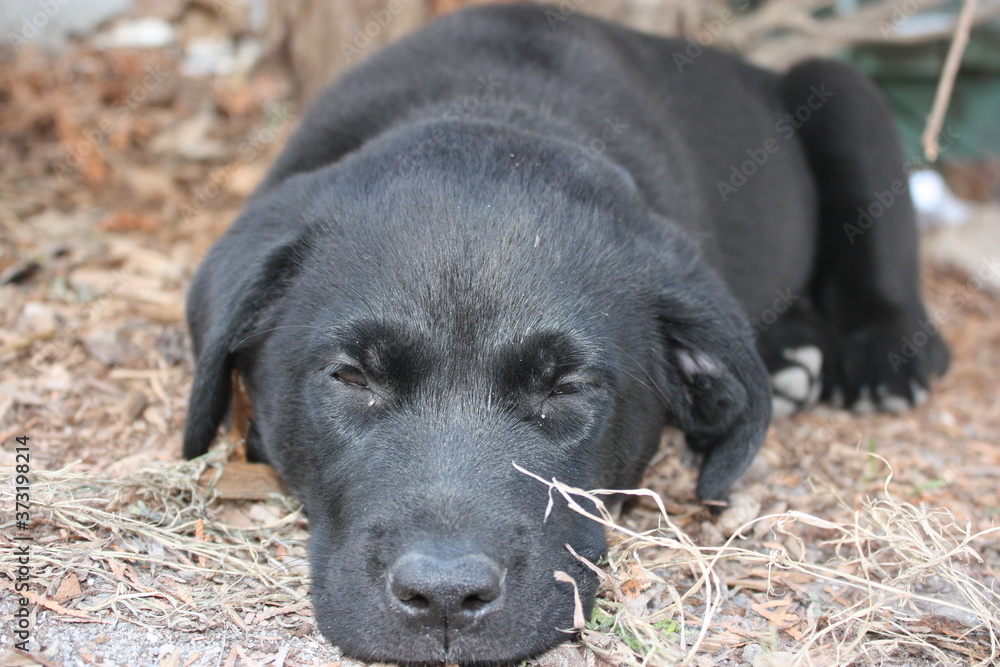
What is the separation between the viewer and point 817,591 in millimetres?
2896

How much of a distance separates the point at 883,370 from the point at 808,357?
1.68 feet

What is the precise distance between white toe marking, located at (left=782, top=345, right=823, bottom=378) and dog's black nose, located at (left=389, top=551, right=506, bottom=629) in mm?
2703

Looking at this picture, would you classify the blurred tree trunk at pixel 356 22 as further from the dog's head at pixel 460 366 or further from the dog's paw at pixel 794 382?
the dog's head at pixel 460 366

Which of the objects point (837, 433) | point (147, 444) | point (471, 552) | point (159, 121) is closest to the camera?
point (471, 552)

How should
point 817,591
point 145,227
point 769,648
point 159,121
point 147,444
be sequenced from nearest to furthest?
point 769,648
point 817,591
point 147,444
point 145,227
point 159,121

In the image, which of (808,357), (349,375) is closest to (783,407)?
(808,357)

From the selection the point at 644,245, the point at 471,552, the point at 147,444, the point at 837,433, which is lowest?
the point at 837,433

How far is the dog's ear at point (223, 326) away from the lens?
9.48 feet

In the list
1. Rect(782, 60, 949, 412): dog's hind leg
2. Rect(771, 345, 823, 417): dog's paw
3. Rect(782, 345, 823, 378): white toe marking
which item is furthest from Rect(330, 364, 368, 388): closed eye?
Rect(782, 60, 949, 412): dog's hind leg

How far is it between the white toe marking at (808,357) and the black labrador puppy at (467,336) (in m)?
0.79

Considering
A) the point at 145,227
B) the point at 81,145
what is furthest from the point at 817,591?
the point at 81,145

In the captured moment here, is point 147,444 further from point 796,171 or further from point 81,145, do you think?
point 796,171

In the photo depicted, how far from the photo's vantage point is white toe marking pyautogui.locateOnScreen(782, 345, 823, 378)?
457 centimetres

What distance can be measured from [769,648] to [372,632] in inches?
41.3
